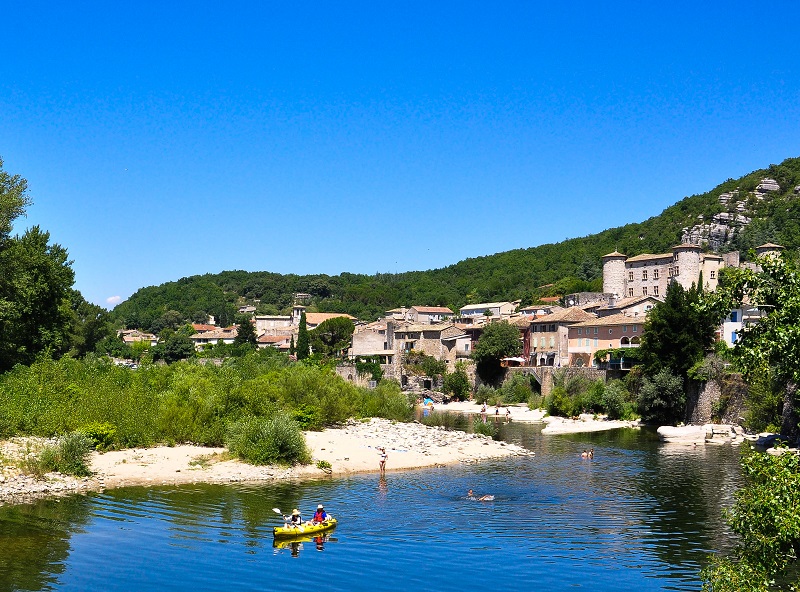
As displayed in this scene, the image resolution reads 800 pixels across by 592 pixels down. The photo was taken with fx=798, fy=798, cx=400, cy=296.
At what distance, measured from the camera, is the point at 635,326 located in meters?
75.1

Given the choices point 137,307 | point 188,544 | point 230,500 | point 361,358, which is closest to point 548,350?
point 361,358

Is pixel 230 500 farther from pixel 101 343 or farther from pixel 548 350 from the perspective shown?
pixel 101 343

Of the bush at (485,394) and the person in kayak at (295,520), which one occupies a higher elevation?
the bush at (485,394)

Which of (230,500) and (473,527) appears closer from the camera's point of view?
(473,527)

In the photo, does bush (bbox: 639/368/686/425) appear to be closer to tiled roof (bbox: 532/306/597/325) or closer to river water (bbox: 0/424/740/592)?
river water (bbox: 0/424/740/592)

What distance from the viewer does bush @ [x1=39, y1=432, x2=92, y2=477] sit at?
30016 millimetres

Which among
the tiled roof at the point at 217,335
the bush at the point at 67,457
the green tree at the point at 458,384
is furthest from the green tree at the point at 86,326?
the bush at the point at 67,457

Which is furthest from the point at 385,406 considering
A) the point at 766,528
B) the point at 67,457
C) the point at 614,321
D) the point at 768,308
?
the point at 766,528

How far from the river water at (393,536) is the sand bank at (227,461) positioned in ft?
5.01

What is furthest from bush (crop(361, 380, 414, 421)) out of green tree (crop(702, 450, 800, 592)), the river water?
green tree (crop(702, 450, 800, 592))

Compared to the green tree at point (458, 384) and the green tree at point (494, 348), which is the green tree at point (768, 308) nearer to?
the green tree at point (494, 348)

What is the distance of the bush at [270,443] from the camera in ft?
111

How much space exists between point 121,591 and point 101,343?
3748 inches

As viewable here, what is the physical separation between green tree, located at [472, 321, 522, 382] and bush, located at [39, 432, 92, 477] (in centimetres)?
5314
